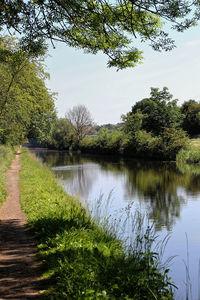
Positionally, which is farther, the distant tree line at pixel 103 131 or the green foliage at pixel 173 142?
the green foliage at pixel 173 142

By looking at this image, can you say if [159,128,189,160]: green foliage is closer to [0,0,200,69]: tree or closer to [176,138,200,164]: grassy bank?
[176,138,200,164]: grassy bank

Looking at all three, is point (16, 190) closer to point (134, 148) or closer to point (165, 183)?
point (165, 183)

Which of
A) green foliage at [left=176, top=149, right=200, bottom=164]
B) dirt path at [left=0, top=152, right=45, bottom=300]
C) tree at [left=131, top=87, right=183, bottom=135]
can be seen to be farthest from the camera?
tree at [left=131, top=87, right=183, bottom=135]

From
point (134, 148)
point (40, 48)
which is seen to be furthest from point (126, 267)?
point (134, 148)

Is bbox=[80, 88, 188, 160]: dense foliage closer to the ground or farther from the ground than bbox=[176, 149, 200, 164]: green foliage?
farther from the ground

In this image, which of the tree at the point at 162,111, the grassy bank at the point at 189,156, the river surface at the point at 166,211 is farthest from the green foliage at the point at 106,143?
the river surface at the point at 166,211

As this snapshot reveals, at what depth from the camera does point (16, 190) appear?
12828 millimetres

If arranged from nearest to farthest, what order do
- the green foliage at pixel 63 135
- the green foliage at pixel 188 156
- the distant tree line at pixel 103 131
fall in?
1. the distant tree line at pixel 103 131
2. the green foliage at pixel 188 156
3. the green foliage at pixel 63 135

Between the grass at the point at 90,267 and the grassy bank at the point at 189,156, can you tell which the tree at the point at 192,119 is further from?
the grass at the point at 90,267

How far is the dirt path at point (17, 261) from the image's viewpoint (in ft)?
13.2

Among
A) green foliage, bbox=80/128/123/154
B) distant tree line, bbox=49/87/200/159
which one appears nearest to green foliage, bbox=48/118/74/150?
green foliage, bbox=80/128/123/154

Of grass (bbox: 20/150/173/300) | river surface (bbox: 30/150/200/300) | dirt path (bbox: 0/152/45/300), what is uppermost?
grass (bbox: 20/150/173/300)

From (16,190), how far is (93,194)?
4.75 m

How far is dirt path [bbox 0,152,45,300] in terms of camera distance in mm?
4027
